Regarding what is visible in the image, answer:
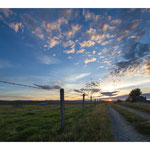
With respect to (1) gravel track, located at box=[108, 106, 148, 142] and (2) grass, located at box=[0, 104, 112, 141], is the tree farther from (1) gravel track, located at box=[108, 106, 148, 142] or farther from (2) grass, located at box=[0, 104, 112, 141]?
(1) gravel track, located at box=[108, 106, 148, 142]

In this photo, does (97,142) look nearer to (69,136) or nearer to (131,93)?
(69,136)

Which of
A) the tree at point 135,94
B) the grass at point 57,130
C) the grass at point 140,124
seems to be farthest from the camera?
the tree at point 135,94

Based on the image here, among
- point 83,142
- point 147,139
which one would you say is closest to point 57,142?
point 83,142

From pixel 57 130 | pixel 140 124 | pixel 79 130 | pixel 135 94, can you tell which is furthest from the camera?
pixel 135 94

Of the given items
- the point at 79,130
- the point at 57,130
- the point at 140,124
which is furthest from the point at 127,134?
the point at 57,130

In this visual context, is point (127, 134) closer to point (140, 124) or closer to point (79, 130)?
point (140, 124)

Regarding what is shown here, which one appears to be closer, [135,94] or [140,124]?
[140,124]

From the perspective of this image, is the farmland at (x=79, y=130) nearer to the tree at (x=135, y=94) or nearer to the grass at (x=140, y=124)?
the grass at (x=140, y=124)

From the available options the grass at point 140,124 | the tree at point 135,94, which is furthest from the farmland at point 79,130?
the tree at point 135,94

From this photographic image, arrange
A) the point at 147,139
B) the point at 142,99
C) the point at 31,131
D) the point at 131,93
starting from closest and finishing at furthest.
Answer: the point at 147,139 < the point at 31,131 < the point at 142,99 < the point at 131,93

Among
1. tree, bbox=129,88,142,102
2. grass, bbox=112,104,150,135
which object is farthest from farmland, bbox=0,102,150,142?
tree, bbox=129,88,142,102

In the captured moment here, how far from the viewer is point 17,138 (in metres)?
5.70

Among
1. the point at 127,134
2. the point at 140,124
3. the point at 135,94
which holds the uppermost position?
the point at 127,134

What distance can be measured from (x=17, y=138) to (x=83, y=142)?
459 cm
